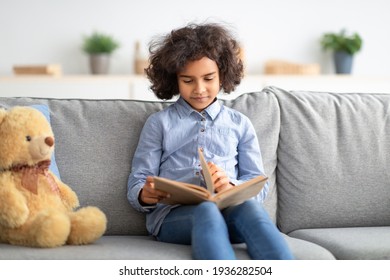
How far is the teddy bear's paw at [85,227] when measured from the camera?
1.89 m

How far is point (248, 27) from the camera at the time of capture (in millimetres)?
4977

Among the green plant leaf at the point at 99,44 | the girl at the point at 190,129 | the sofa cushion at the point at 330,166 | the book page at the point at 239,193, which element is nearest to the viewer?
the book page at the point at 239,193

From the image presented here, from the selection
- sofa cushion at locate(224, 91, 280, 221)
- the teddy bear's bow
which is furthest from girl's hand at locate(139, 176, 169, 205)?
sofa cushion at locate(224, 91, 280, 221)

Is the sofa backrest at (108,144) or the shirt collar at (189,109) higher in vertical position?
the shirt collar at (189,109)

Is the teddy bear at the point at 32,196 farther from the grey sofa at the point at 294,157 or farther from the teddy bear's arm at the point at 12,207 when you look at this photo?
the grey sofa at the point at 294,157

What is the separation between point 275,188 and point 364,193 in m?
0.32

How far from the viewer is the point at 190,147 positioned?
7.25 ft

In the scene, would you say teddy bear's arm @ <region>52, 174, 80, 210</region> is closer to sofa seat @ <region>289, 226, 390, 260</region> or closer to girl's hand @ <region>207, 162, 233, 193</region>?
girl's hand @ <region>207, 162, 233, 193</region>

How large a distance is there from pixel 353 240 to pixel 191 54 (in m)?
0.80

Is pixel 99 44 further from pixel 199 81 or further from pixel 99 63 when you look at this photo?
pixel 199 81

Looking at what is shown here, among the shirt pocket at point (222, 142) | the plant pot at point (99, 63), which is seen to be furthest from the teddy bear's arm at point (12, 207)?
the plant pot at point (99, 63)

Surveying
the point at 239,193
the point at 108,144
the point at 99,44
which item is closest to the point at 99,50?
the point at 99,44

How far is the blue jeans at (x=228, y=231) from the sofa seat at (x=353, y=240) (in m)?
0.32
